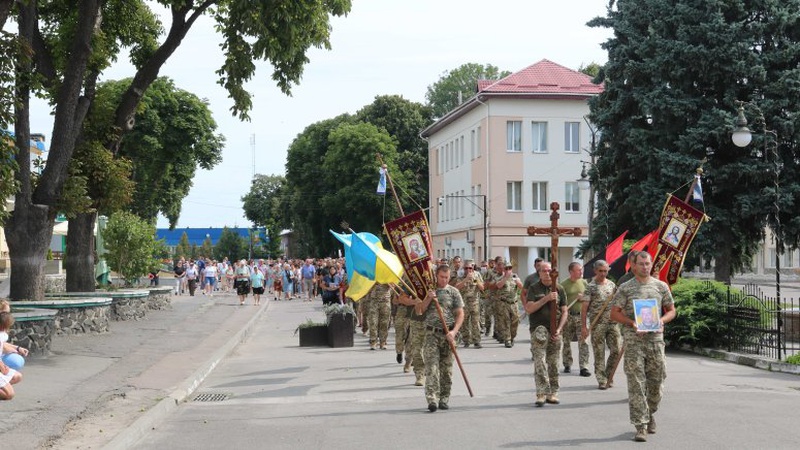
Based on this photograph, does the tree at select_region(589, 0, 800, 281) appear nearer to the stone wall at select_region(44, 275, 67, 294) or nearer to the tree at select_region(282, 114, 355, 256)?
the stone wall at select_region(44, 275, 67, 294)

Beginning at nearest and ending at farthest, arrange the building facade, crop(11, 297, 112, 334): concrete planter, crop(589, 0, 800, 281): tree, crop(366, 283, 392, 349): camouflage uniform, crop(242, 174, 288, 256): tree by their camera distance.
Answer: crop(11, 297, 112, 334): concrete planter
crop(366, 283, 392, 349): camouflage uniform
crop(589, 0, 800, 281): tree
the building facade
crop(242, 174, 288, 256): tree

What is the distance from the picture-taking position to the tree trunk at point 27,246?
19516 millimetres

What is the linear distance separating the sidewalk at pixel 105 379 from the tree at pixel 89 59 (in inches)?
91.2

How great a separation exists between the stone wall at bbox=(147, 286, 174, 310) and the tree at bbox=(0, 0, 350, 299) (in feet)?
29.8

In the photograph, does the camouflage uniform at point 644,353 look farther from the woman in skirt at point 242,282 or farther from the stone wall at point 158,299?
the woman in skirt at point 242,282

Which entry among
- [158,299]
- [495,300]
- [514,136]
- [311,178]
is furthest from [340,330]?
[311,178]

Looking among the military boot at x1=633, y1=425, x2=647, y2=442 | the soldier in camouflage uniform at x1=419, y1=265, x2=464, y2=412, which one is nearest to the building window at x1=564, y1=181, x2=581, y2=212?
the soldier in camouflage uniform at x1=419, y1=265, x2=464, y2=412

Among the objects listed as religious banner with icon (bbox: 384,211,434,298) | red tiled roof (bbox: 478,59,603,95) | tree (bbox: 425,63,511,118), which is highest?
tree (bbox: 425,63,511,118)

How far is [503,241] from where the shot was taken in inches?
2201

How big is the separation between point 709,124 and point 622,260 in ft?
31.2

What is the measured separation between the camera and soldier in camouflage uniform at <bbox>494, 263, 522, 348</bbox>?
2088 cm

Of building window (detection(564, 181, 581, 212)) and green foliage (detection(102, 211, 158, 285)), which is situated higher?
building window (detection(564, 181, 581, 212))

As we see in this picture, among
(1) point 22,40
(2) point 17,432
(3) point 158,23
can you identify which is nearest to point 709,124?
(3) point 158,23

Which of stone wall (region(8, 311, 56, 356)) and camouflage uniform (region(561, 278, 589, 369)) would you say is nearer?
stone wall (region(8, 311, 56, 356))
